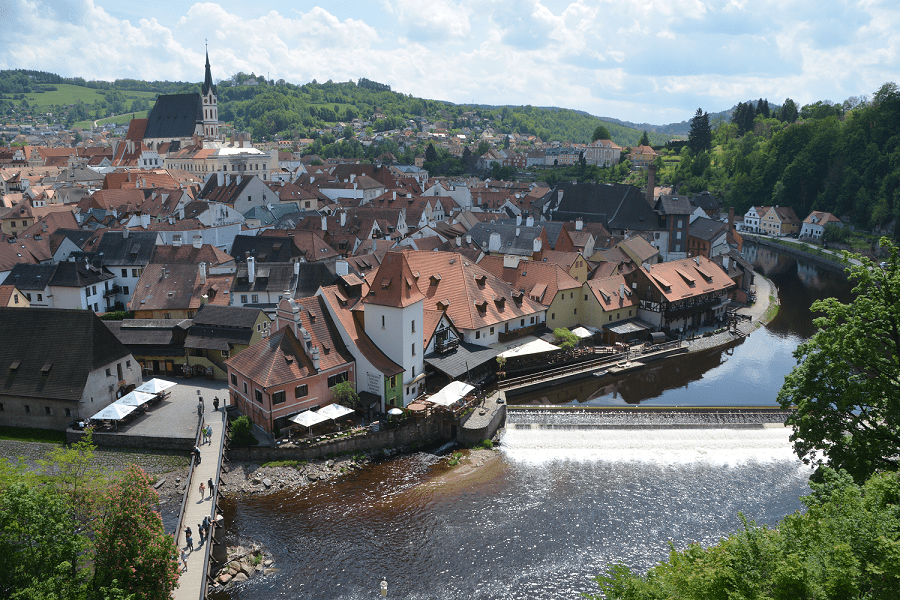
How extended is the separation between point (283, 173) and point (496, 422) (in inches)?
4481

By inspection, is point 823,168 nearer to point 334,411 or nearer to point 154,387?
point 334,411

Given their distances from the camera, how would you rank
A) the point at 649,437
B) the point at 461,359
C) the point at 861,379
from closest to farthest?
the point at 861,379 → the point at 649,437 → the point at 461,359

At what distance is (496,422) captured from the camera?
41.1 metres

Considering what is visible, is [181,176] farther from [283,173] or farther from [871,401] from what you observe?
[871,401]

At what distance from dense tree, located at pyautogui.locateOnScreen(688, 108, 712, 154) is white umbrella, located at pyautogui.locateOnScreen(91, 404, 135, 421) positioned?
15614 centimetres

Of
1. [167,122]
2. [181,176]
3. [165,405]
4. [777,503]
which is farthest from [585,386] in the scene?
[167,122]

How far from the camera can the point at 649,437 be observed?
40.1 metres

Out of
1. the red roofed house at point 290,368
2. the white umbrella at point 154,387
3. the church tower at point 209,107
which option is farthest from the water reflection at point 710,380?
the church tower at point 209,107

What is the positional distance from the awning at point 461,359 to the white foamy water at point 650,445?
5787 millimetres

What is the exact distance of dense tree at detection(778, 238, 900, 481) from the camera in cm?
2548

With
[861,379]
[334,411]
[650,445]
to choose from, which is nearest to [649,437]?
[650,445]

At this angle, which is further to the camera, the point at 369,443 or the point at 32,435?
the point at 369,443

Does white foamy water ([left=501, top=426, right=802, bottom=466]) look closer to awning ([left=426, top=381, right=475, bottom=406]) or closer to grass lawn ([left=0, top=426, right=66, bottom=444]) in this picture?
awning ([left=426, top=381, right=475, bottom=406])

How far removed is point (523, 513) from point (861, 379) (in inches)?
641
